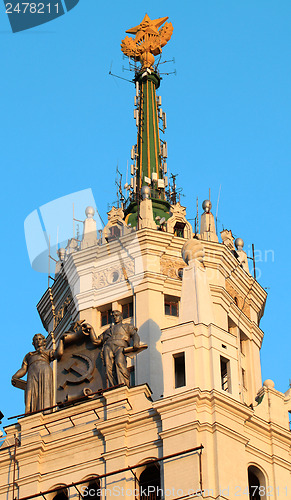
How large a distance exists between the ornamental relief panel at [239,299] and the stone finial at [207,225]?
2114 mm

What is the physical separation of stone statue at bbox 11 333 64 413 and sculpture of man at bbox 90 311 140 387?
204 cm

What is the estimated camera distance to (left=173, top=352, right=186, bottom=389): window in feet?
162

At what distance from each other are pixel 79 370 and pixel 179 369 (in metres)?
5.19

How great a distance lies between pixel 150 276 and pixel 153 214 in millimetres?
6076

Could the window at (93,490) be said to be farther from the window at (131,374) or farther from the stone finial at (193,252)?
the stone finial at (193,252)

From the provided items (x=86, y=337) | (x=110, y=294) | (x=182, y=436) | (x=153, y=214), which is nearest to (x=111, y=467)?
(x=182, y=436)

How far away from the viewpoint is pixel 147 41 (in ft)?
242

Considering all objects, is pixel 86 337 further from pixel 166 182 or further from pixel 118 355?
pixel 166 182

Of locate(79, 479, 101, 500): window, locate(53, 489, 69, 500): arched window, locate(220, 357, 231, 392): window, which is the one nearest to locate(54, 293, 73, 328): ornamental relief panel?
locate(220, 357, 231, 392): window

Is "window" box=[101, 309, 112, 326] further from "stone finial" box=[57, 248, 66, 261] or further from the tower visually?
"stone finial" box=[57, 248, 66, 261]

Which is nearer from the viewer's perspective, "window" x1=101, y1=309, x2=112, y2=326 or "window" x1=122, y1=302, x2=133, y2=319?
"window" x1=122, y1=302, x2=133, y2=319

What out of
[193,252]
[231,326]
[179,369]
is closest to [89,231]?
[231,326]

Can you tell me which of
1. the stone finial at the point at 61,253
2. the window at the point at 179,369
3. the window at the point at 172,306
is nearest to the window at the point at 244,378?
the window at the point at 172,306

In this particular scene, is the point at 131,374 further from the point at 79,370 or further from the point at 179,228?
the point at 179,228
